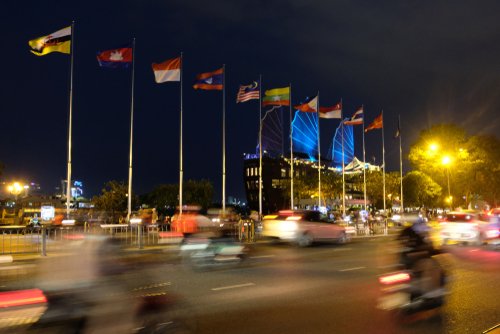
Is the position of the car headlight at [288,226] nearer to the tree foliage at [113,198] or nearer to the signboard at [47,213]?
the signboard at [47,213]

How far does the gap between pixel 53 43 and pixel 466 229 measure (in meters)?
21.4

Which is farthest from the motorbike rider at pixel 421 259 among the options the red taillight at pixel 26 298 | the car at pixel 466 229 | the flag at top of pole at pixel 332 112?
the flag at top of pole at pixel 332 112

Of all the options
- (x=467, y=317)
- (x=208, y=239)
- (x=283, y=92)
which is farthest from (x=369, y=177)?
(x=467, y=317)

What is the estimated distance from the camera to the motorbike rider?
859 centimetres

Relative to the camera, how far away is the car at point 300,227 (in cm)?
2152

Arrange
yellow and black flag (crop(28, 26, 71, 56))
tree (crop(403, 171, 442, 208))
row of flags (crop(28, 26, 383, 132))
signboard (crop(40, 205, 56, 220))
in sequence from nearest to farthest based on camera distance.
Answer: yellow and black flag (crop(28, 26, 71, 56)) < row of flags (crop(28, 26, 383, 132)) < signboard (crop(40, 205, 56, 220)) < tree (crop(403, 171, 442, 208))

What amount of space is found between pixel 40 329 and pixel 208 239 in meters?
7.08

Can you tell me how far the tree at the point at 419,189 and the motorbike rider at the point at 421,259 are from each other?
54.0 m

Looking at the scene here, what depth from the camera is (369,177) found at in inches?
2746

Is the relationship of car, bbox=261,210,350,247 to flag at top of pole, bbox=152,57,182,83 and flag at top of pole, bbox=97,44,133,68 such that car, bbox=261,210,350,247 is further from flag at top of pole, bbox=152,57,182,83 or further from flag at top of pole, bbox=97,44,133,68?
flag at top of pole, bbox=97,44,133,68

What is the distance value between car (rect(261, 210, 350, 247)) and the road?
4.48 m

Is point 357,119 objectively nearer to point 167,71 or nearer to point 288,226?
point 167,71

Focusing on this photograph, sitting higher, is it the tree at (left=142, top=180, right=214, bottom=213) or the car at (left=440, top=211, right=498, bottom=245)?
the tree at (left=142, top=180, right=214, bottom=213)

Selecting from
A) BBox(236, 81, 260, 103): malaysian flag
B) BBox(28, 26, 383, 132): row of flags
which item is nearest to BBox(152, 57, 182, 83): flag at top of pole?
BBox(28, 26, 383, 132): row of flags
